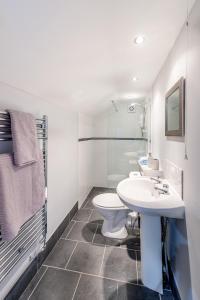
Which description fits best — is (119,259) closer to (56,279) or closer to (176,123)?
(56,279)

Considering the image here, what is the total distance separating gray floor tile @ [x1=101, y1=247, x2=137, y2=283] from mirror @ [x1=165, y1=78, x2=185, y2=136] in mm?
1339

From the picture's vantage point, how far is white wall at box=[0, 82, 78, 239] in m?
1.35

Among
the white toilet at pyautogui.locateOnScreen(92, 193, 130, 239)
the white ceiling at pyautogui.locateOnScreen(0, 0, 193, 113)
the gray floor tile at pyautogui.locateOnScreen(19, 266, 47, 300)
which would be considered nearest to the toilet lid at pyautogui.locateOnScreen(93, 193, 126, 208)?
the white toilet at pyautogui.locateOnScreen(92, 193, 130, 239)

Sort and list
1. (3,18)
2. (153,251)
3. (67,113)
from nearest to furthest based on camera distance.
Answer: (3,18), (153,251), (67,113)

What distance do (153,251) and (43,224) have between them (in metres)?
1.03

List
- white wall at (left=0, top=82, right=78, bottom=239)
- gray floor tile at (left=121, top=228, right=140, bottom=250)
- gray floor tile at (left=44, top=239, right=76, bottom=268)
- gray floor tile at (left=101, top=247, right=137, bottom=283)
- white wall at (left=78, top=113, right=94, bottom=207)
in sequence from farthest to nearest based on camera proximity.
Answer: white wall at (left=78, top=113, right=94, bottom=207)
gray floor tile at (left=121, top=228, right=140, bottom=250)
gray floor tile at (left=44, top=239, right=76, bottom=268)
gray floor tile at (left=101, top=247, right=137, bottom=283)
white wall at (left=0, top=82, right=78, bottom=239)

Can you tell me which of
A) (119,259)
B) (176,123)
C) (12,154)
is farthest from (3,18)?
(119,259)

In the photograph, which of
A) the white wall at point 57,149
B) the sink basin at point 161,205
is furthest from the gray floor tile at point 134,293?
the white wall at point 57,149

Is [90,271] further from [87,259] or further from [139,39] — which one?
[139,39]

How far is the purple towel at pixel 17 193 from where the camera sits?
→ 1.01 m

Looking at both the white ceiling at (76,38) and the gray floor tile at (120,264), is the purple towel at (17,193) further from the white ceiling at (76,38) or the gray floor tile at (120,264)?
the gray floor tile at (120,264)

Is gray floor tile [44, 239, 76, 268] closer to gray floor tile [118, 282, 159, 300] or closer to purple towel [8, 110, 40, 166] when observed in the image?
gray floor tile [118, 282, 159, 300]

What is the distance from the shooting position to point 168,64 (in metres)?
1.54

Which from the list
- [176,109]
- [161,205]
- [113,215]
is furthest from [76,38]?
[113,215]
